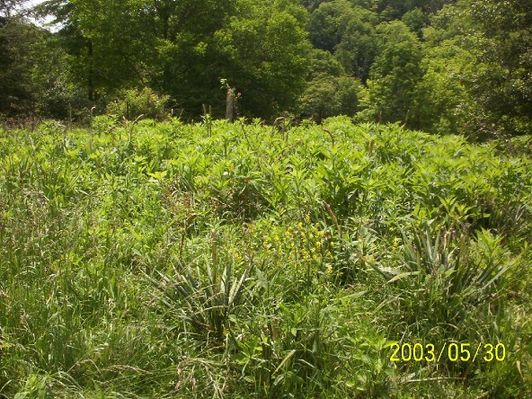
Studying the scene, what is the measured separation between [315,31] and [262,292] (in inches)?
3515

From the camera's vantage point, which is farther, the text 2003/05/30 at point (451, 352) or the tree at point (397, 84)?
the tree at point (397, 84)

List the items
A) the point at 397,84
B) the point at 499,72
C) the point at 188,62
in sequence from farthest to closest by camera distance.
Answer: the point at 397,84
the point at 188,62
the point at 499,72

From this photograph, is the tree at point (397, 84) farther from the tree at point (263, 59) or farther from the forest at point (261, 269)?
the forest at point (261, 269)

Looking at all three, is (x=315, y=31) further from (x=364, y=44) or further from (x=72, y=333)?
(x=72, y=333)

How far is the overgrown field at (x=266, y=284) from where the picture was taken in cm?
259

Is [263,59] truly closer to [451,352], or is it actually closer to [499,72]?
[499,72]

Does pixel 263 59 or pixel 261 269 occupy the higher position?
pixel 263 59

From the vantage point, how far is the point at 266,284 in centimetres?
296

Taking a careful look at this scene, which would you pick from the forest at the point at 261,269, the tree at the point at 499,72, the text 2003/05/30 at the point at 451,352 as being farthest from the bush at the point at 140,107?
the text 2003/05/30 at the point at 451,352

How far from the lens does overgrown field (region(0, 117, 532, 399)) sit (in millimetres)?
2594

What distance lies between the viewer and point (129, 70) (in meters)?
27.8

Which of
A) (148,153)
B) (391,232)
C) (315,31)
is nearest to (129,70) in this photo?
(148,153)

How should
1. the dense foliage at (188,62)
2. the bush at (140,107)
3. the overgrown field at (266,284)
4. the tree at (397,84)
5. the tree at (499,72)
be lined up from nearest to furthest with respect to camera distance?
the overgrown field at (266,284), the tree at (499,72), the bush at (140,107), the dense foliage at (188,62), the tree at (397,84)

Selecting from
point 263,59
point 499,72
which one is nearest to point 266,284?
point 499,72
